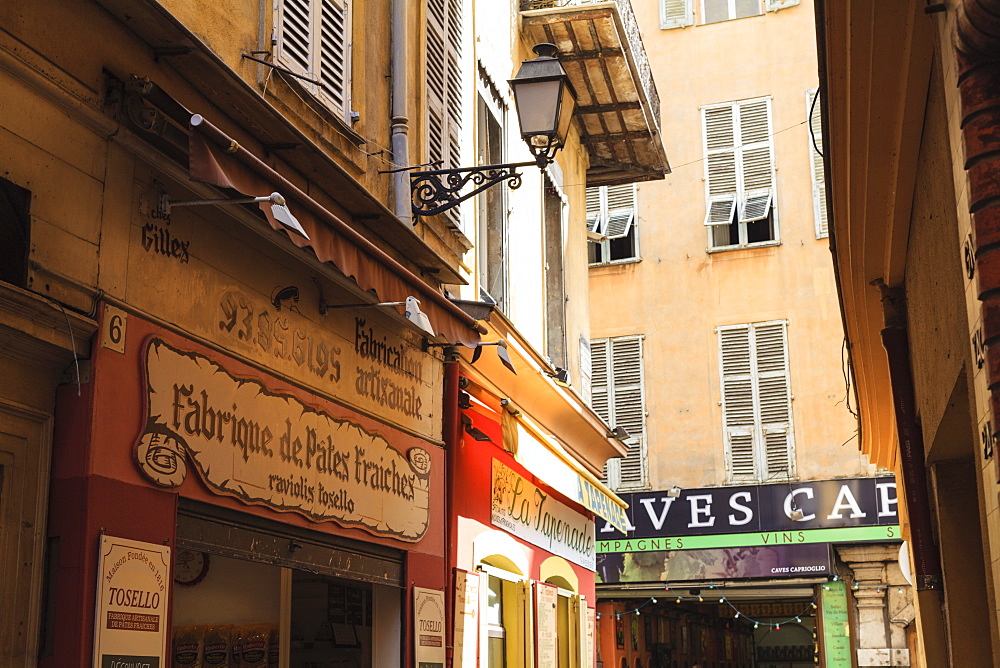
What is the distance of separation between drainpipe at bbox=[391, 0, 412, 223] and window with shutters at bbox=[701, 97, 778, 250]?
1395 cm

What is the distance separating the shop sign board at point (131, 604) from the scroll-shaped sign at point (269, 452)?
384mm

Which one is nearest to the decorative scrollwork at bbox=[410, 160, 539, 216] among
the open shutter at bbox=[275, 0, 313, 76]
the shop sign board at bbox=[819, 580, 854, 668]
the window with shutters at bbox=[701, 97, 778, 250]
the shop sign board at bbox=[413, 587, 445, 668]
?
the open shutter at bbox=[275, 0, 313, 76]

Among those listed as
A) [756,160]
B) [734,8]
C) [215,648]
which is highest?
[734,8]

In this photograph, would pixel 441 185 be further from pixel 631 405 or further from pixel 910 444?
pixel 631 405

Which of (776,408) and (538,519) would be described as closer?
(538,519)

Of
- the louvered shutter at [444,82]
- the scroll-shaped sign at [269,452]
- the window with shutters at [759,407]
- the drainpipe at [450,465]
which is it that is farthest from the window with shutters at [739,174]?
the scroll-shaped sign at [269,452]

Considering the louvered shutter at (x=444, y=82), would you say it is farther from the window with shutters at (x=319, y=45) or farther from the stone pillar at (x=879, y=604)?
the stone pillar at (x=879, y=604)

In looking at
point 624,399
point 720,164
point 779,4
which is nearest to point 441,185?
point 624,399

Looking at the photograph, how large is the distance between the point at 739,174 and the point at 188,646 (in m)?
16.7

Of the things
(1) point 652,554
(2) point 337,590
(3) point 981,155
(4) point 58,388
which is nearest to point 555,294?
(2) point 337,590

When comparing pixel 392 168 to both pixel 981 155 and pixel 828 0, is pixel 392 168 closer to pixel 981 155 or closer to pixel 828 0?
pixel 828 0

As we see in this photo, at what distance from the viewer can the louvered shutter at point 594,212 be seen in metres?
23.1

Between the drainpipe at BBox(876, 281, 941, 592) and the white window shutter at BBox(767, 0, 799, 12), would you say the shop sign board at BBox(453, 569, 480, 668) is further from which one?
the white window shutter at BBox(767, 0, 799, 12)

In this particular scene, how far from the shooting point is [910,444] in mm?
8227
